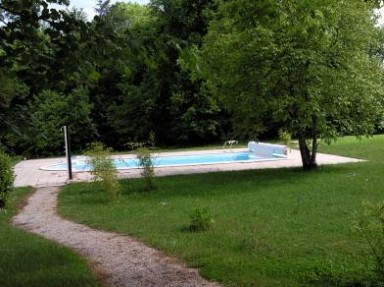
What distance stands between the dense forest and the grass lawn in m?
1.54

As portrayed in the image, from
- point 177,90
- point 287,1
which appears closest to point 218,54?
point 287,1

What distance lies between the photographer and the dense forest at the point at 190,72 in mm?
3664

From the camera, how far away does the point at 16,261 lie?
5988 mm

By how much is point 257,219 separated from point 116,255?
248 centimetres

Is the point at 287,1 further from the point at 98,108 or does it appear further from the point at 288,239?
the point at 98,108

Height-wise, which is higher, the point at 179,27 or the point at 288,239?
the point at 179,27

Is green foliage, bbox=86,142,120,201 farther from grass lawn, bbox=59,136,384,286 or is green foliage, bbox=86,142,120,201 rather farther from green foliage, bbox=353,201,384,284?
green foliage, bbox=353,201,384,284

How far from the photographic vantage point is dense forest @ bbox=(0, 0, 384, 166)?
3.66m

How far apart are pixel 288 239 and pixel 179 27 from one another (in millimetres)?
20735

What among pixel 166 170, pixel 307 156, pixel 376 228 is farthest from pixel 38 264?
pixel 166 170

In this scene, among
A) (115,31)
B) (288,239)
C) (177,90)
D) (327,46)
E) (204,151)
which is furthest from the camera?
(177,90)

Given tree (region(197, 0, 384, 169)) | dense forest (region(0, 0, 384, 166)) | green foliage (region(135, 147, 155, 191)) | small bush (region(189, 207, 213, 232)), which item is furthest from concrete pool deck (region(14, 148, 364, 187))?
small bush (region(189, 207, 213, 232))

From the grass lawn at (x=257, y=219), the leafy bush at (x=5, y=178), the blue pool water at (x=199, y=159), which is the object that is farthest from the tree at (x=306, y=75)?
the blue pool water at (x=199, y=159)

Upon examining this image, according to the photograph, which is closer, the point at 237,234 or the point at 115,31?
the point at 115,31
